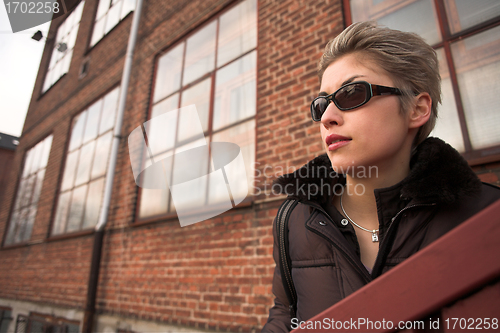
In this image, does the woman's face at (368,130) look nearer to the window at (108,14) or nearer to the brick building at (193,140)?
A: the brick building at (193,140)

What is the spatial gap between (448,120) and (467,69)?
36 cm

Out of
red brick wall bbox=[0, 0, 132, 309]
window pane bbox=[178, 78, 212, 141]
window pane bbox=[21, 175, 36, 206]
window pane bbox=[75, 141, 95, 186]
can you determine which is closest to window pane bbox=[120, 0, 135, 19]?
red brick wall bbox=[0, 0, 132, 309]

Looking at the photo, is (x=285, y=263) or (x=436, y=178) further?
(x=285, y=263)

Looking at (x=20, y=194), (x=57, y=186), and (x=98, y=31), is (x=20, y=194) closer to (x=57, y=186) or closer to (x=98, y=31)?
(x=57, y=186)

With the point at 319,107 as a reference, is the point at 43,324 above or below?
below

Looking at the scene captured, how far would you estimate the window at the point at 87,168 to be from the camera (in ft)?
15.8

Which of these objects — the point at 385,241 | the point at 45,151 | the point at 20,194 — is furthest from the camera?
the point at 20,194

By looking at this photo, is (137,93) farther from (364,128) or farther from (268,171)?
(364,128)

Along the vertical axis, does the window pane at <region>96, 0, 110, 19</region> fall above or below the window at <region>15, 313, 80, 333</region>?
above

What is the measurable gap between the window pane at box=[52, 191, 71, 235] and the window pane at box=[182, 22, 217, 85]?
11.3ft

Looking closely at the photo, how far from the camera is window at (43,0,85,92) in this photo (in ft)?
24.1

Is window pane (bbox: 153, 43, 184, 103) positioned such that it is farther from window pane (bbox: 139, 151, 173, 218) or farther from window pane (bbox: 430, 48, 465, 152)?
window pane (bbox: 430, 48, 465, 152)

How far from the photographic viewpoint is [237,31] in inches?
136

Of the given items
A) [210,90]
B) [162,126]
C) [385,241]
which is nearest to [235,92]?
[210,90]
